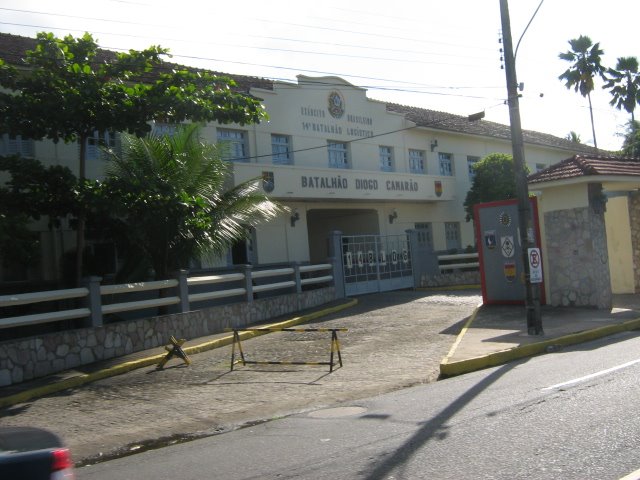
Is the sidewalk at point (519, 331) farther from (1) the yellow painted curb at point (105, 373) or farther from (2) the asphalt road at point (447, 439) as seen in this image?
(1) the yellow painted curb at point (105, 373)

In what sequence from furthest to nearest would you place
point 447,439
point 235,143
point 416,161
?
point 416,161, point 235,143, point 447,439

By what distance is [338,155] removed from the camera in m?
27.1

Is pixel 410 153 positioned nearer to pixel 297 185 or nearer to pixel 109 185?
pixel 297 185

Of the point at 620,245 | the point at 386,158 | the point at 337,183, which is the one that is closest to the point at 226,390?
the point at 620,245

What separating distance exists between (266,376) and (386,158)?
62.3ft

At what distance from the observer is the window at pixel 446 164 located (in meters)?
32.5

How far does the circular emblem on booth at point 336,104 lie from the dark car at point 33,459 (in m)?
23.6

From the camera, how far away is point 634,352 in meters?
11.3

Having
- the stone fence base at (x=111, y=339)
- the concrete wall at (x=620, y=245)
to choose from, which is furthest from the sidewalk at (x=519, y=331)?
the stone fence base at (x=111, y=339)

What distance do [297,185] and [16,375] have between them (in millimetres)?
13752

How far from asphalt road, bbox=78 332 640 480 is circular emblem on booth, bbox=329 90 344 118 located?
712 inches

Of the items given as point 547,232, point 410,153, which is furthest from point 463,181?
point 547,232

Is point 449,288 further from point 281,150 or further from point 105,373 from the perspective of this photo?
point 105,373

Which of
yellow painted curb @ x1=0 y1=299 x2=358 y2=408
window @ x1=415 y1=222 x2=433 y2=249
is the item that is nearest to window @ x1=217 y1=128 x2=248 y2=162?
yellow painted curb @ x1=0 y1=299 x2=358 y2=408
